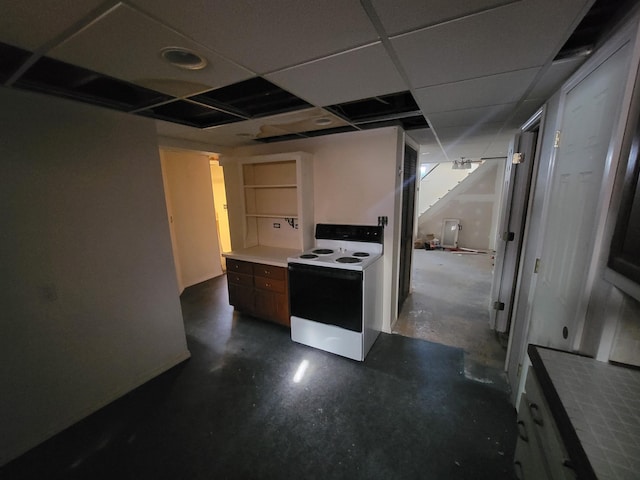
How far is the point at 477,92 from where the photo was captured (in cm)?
151

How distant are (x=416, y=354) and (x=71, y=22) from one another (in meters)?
3.10

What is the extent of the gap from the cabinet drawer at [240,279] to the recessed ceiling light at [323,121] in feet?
6.06

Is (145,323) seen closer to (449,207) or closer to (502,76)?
(502,76)

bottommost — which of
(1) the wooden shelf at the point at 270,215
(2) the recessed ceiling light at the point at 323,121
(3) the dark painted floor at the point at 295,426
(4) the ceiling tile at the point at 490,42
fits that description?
(3) the dark painted floor at the point at 295,426

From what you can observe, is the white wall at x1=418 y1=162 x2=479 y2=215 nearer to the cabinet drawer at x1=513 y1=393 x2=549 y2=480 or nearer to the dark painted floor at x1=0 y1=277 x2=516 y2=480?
the dark painted floor at x1=0 y1=277 x2=516 y2=480

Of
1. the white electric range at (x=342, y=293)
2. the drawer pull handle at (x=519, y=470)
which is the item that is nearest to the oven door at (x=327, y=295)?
the white electric range at (x=342, y=293)

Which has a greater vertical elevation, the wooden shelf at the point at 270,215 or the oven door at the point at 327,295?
the wooden shelf at the point at 270,215

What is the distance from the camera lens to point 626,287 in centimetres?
81

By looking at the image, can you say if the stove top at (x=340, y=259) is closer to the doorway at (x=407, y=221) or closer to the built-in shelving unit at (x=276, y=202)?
the built-in shelving unit at (x=276, y=202)

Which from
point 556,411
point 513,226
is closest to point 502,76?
point 556,411

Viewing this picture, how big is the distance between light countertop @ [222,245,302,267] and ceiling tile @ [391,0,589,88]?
6.58 feet

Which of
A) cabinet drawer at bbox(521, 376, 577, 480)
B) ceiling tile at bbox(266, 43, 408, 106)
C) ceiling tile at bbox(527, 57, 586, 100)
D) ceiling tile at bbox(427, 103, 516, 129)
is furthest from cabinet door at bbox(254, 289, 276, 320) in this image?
ceiling tile at bbox(527, 57, 586, 100)

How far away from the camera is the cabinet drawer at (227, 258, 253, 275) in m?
2.90

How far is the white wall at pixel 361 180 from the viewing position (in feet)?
8.20
